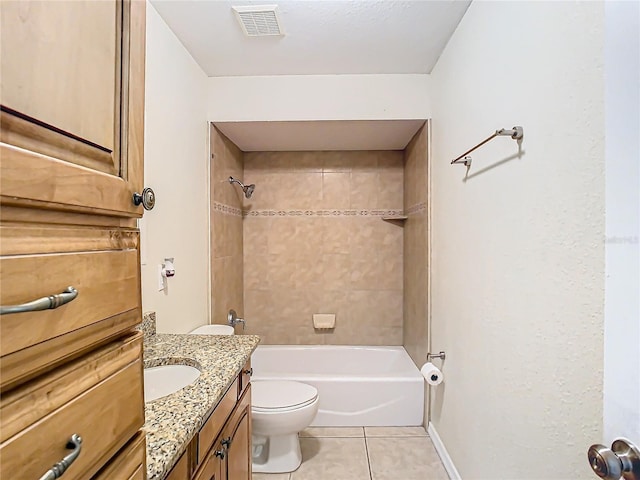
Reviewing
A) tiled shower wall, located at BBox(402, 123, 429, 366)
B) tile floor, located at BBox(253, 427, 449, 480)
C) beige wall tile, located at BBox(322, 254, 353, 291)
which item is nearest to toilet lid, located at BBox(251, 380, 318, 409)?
tile floor, located at BBox(253, 427, 449, 480)

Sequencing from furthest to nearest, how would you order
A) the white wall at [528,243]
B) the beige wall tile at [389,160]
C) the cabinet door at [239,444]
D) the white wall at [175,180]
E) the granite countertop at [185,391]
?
the beige wall tile at [389,160]
the white wall at [175,180]
the cabinet door at [239,444]
the white wall at [528,243]
the granite countertop at [185,391]

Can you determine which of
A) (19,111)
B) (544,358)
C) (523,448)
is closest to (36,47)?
(19,111)

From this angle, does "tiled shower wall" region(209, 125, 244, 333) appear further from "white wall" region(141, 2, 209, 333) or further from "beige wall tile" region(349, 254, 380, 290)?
"beige wall tile" region(349, 254, 380, 290)

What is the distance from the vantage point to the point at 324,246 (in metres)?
3.37

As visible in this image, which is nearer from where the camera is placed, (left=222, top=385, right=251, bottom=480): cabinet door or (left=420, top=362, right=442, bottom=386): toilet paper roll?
(left=222, top=385, right=251, bottom=480): cabinet door

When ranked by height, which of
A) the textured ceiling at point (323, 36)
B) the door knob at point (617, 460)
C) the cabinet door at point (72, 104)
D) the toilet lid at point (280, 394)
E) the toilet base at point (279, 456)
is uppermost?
the textured ceiling at point (323, 36)

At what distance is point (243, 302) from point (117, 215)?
2.92 m

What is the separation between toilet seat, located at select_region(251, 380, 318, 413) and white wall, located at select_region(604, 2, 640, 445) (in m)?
1.65

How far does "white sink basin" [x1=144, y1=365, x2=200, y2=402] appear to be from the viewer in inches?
53.4

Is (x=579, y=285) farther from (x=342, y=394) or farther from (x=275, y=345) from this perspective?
(x=275, y=345)

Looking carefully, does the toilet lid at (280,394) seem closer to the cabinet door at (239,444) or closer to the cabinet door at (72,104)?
the cabinet door at (239,444)

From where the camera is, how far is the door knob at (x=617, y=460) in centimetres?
58

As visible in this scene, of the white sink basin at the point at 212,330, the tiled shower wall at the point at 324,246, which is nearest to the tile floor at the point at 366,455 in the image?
the white sink basin at the point at 212,330

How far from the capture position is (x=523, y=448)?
1221 millimetres
